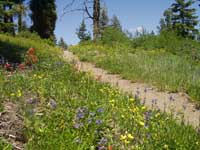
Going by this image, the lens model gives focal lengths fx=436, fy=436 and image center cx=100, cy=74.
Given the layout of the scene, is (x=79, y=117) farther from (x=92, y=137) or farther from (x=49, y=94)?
(x=49, y=94)

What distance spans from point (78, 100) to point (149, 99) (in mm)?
3145

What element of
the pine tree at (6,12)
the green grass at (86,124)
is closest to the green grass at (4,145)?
the green grass at (86,124)

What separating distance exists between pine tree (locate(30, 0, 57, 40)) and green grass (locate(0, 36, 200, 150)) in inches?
1360

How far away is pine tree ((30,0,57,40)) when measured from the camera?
135 feet

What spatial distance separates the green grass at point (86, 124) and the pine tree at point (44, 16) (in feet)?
113

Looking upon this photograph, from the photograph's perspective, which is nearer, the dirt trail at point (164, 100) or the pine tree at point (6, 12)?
the dirt trail at point (164, 100)

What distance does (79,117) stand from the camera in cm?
538

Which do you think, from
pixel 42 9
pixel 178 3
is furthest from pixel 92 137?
pixel 178 3

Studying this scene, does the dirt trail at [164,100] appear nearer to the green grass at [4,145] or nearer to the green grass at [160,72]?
the green grass at [160,72]

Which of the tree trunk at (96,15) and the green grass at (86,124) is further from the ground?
the tree trunk at (96,15)

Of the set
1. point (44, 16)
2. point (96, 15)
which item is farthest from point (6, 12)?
point (44, 16)

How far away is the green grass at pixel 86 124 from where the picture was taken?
4.83 meters

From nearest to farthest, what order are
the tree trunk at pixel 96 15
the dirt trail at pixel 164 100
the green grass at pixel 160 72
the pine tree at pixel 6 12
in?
the dirt trail at pixel 164 100, the green grass at pixel 160 72, the pine tree at pixel 6 12, the tree trunk at pixel 96 15

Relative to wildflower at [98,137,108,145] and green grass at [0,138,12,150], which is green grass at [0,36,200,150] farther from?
green grass at [0,138,12,150]
